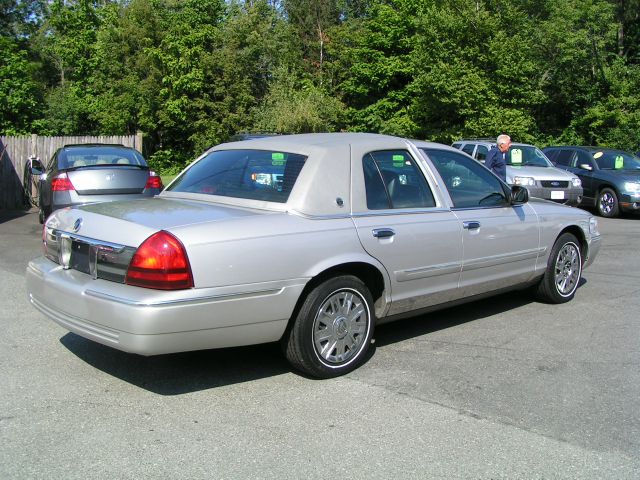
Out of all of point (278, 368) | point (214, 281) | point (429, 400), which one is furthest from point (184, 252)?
point (429, 400)

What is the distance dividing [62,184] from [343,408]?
7.09 metres

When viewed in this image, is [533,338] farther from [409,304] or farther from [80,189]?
[80,189]

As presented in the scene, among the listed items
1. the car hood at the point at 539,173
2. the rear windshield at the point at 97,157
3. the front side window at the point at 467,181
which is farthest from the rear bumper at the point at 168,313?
the car hood at the point at 539,173

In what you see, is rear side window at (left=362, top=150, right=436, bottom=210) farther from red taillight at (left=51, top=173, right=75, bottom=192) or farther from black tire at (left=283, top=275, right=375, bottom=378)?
red taillight at (left=51, top=173, right=75, bottom=192)

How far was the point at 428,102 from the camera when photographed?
29781 mm

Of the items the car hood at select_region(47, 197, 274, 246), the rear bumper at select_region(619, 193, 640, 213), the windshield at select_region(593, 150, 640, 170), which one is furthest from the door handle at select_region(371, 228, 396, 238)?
the windshield at select_region(593, 150, 640, 170)

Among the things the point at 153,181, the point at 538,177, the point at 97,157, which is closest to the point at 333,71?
the point at 538,177

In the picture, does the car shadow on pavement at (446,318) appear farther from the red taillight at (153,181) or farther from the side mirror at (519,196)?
the red taillight at (153,181)

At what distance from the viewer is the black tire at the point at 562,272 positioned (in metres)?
6.80

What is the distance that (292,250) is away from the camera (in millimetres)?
4430

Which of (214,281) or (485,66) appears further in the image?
(485,66)

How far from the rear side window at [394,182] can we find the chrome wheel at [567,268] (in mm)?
2134

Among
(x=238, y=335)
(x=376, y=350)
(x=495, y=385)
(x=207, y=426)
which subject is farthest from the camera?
(x=376, y=350)

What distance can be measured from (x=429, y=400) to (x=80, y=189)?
23.3ft
